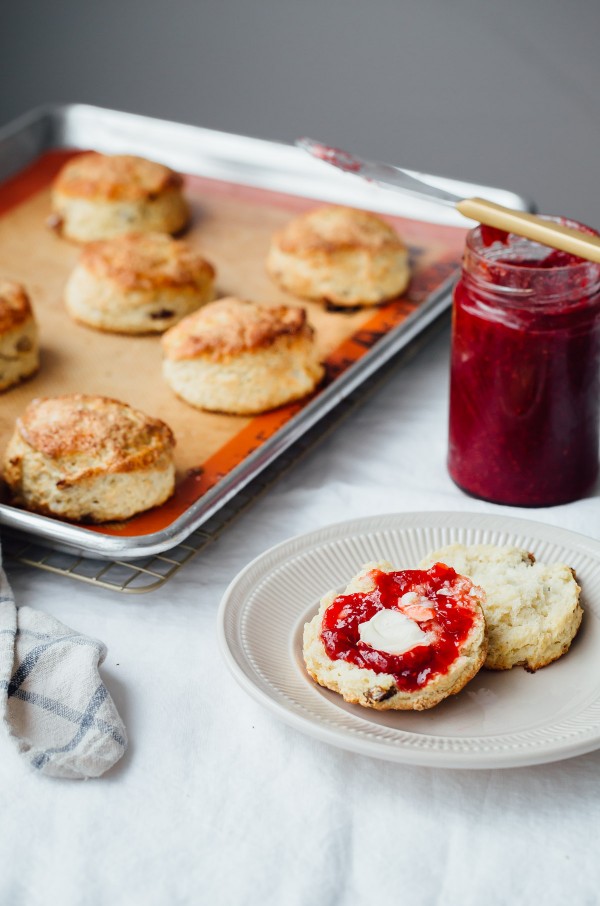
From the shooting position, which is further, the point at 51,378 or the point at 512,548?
the point at 51,378

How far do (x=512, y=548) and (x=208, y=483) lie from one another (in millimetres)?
715

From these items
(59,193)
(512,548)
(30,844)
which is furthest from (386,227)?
(30,844)

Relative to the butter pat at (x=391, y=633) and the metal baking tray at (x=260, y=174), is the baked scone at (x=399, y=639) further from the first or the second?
the metal baking tray at (x=260, y=174)

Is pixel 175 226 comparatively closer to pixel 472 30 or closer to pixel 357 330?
pixel 357 330

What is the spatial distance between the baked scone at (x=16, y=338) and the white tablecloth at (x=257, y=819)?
101cm

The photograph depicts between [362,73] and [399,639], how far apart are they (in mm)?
4634

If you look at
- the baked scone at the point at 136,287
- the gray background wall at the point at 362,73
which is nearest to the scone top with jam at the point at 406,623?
the baked scone at the point at 136,287

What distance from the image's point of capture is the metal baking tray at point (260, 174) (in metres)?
2.54

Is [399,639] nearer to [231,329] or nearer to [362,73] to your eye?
[231,329]

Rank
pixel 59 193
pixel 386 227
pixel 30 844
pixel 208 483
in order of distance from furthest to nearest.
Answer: pixel 59 193, pixel 386 227, pixel 208 483, pixel 30 844

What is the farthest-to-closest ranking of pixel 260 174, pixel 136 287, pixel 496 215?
pixel 260 174
pixel 136 287
pixel 496 215

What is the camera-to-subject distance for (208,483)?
2.38 meters

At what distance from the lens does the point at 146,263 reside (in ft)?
10.0

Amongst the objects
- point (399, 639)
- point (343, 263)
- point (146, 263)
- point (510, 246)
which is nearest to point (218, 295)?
point (146, 263)
